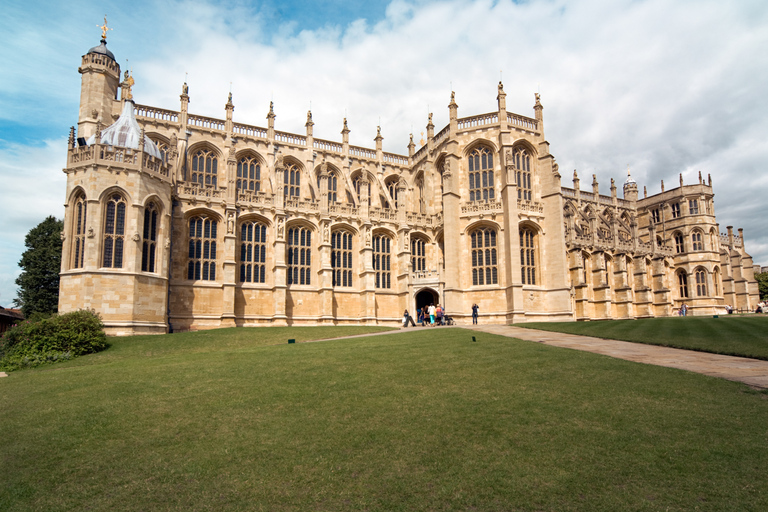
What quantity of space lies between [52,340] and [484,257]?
29741 millimetres

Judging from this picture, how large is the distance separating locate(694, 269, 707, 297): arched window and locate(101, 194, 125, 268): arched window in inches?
2346

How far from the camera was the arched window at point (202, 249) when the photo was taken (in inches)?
1348

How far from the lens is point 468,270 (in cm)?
4009

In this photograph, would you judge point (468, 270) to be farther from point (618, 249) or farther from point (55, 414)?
point (55, 414)

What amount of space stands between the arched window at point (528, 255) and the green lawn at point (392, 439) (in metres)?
24.9

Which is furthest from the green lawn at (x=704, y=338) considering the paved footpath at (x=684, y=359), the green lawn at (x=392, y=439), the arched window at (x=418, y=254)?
the arched window at (x=418, y=254)

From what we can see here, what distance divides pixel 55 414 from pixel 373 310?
2759 cm

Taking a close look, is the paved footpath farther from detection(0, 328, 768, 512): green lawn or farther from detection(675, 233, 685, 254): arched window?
detection(675, 233, 685, 254): arched window

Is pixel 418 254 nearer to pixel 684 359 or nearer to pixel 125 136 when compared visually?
pixel 125 136

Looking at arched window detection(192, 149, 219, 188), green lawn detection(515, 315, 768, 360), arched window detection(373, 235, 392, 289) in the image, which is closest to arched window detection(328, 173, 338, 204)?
arched window detection(373, 235, 392, 289)

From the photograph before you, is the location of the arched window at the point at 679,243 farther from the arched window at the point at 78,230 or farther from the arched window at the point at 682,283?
the arched window at the point at 78,230

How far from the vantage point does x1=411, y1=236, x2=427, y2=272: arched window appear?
42919 mm

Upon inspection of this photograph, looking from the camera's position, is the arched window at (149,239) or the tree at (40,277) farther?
the tree at (40,277)

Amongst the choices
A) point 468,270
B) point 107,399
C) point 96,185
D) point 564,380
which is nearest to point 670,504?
point 564,380
